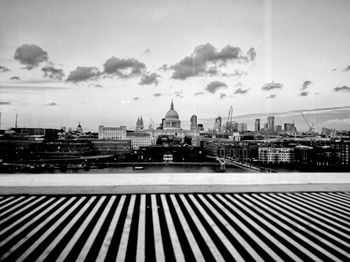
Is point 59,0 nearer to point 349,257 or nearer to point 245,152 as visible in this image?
point 349,257

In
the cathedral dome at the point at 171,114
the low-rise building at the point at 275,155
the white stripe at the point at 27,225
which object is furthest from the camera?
the cathedral dome at the point at 171,114

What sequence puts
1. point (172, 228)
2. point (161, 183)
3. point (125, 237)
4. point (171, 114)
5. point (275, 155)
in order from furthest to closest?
point (171, 114)
point (275, 155)
point (161, 183)
point (172, 228)
point (125, 237)

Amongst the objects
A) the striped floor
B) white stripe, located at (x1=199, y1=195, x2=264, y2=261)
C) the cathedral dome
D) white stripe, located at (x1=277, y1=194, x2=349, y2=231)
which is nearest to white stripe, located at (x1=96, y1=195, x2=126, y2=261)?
the striped floor

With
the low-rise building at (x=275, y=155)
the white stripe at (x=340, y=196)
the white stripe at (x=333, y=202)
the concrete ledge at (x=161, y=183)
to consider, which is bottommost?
the low-rise building at (x=275, y=155)

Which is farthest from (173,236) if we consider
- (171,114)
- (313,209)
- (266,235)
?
(171,114)

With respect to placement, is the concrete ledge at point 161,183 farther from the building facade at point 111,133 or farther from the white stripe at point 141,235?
the building facade at point 111,133

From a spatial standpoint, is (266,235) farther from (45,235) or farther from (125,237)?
(45,235)

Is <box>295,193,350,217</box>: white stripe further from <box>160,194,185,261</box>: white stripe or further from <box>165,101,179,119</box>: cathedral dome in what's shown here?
<box>165,101,179,119</box>: cathedral dome

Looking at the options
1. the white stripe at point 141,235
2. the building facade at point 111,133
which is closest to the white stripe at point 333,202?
the white stripe at point 141,235
